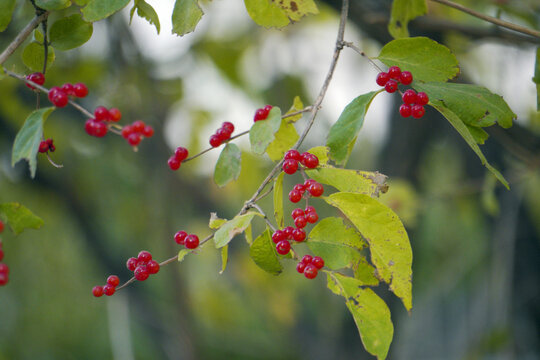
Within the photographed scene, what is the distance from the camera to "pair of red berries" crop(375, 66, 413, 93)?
57 centimetres

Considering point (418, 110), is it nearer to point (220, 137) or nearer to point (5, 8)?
point (220, 137)

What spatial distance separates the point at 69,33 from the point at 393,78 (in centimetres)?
42

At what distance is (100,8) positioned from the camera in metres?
0.54

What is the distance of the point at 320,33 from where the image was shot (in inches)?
92.4

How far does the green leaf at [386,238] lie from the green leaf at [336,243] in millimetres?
30

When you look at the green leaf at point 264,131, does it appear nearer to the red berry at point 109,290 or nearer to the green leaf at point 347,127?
the green leaf at point 347,127

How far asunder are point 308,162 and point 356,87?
1808 mm

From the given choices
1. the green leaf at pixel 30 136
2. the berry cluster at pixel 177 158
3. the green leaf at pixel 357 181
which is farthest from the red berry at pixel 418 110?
the green leaf at pixel 30 136

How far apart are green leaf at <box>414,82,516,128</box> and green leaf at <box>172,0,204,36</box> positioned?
0.28 meters

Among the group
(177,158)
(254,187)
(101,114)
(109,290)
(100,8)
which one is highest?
(100,8)

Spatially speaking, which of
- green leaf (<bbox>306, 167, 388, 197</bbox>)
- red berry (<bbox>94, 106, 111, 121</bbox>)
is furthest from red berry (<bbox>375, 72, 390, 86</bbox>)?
red berry (<bbox>94, 106, 111, 121</bbox>)

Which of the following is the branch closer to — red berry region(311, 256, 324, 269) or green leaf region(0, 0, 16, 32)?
green leaf region(0, 0, 16, 32)

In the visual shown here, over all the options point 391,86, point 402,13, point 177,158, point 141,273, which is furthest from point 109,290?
point 402,13

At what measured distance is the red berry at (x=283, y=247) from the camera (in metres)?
0.52
